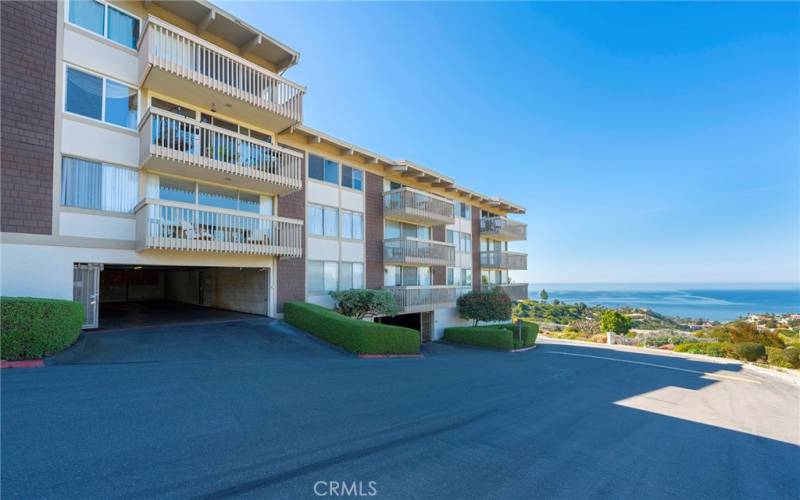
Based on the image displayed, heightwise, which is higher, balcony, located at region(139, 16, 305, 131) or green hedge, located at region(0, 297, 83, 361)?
balcony, located at region(139, 16, 305, 131)

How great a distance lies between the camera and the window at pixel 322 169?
16.2 m

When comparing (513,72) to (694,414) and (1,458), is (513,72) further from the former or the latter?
Result: (1,458)

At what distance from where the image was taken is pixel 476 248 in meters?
26.9

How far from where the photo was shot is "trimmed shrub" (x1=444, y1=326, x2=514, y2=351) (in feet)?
64.0

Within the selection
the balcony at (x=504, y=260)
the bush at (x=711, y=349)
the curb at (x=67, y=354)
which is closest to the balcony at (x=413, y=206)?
the balcony at (x=504, y=260)

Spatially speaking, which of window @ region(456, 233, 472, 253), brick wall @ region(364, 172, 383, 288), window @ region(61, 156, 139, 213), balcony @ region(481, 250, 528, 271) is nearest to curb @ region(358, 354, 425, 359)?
Answer: brick wall @ region(364, 172, 383, 288)

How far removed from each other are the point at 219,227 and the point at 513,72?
18.4 metres

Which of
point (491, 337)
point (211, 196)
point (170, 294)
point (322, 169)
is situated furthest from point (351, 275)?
point (170, 294)

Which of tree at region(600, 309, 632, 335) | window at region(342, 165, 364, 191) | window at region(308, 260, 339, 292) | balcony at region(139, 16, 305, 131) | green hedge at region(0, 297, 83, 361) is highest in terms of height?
balcony at region(139, 16, 305, 131)

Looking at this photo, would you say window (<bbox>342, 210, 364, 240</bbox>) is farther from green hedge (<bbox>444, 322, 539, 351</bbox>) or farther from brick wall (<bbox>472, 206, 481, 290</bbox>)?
brick wall (<bbox>472, 206, 481, 290</bbox>)

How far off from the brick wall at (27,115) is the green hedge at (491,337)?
60.7 ft

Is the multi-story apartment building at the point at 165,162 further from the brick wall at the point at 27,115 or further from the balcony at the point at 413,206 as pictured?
the balcony at the point at 413,206

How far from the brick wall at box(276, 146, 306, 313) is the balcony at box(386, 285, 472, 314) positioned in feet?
15.8

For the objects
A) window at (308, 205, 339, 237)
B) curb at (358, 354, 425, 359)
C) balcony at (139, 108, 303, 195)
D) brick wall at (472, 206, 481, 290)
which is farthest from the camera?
brick wall at (472, 206, 481, 290)
